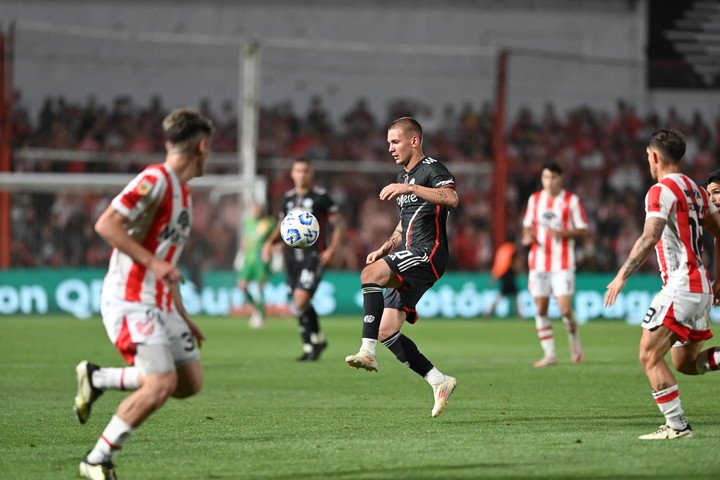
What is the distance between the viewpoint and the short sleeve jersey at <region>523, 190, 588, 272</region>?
15070 mm

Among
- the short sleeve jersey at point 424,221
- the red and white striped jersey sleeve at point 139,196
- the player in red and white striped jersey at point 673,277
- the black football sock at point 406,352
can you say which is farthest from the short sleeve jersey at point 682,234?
the red and white striped jersey sleeve at point 139,196

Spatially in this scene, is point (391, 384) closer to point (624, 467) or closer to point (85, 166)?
point (624, 467)

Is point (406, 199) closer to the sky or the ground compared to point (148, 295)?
closer to the sky

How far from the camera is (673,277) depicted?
26.0 ft

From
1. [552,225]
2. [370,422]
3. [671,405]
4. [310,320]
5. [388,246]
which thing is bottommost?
[370,422]

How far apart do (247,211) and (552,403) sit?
15480mm

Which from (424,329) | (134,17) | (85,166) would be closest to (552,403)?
(424,329)

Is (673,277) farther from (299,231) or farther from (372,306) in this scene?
(299,231)

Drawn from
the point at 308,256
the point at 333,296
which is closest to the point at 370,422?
Result: the point at 308,256

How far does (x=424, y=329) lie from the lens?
21359 mm

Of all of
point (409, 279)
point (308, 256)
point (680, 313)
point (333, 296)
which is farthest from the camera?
point (333, 296)

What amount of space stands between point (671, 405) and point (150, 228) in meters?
3.69

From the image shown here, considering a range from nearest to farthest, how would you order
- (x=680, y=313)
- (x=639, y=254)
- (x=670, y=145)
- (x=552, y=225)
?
1. (x=639, y=254)
2. (x=680, y=313)
3. (x=670, y=145)
4. (x=552, y=225)

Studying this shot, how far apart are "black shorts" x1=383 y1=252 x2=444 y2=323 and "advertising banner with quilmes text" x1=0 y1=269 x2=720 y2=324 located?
578 inches
